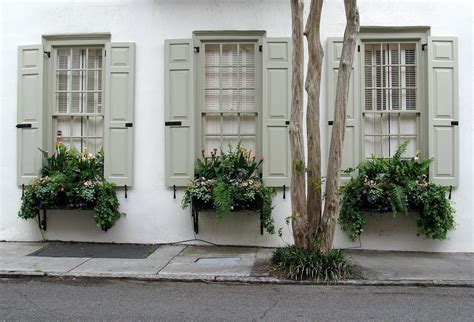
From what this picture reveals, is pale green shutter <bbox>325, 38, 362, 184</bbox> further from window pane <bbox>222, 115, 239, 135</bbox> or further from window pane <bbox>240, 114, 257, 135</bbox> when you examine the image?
window pane <bbox>222, 115, 239, 135</bbox>

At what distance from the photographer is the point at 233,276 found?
6359 mm

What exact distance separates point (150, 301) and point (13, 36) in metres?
6.17

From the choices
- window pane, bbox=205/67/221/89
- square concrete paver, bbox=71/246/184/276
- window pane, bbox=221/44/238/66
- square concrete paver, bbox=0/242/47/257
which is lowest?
square concrete paver, bbox=71/246/184/276

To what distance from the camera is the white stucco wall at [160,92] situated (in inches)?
322

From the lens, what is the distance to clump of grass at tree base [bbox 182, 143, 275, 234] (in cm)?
759

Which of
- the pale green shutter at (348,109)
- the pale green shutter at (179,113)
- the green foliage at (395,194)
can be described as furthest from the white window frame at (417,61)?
the pale green shutter at (179,113)

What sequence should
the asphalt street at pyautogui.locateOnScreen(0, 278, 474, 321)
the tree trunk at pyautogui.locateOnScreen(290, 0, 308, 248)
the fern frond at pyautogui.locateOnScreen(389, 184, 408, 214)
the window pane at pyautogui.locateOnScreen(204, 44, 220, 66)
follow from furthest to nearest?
the window pane at pyautogui.locateOnScreen(204, 44, 220, 66) < the fern frond at pyautogui.locateOnScreen(389, 184, 408, 214) < the tree trunk at pyautogui.locateOnScreen(290, 0, 308, 248) < the asphalt street at pyautogui.locateOnScreen(0, 278, 474, 321)

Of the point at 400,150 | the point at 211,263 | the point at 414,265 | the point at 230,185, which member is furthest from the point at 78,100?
the point at 414,265

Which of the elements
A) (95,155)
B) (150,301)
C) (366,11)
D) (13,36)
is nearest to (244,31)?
(366,11)

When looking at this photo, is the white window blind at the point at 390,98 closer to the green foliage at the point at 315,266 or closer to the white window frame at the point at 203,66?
the white window frame at the point at 203,66

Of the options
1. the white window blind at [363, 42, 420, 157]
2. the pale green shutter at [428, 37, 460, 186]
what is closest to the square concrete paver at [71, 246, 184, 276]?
the white window blind at [363, 42, 420, 157]

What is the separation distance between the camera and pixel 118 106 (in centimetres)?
844

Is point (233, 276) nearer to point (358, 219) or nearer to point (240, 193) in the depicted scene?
point (240, 193)

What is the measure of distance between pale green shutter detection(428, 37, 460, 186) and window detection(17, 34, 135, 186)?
17.7 ft
